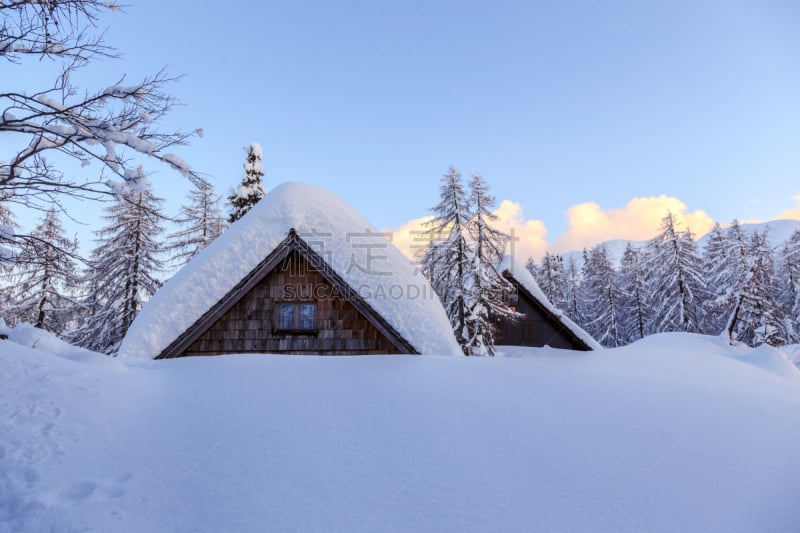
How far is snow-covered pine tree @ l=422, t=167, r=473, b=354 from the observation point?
18.1 meters

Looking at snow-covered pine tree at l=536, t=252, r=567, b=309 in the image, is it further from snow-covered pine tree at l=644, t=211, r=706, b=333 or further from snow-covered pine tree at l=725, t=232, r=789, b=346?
snow-covered pine tree at l=725, t=232, r=789, b=346

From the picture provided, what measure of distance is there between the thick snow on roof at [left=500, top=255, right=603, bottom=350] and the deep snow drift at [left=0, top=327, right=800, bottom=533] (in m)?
10.7

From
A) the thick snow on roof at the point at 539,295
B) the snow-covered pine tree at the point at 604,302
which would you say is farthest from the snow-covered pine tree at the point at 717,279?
the thick snow on roof at the point at 539,295

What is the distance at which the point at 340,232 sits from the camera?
1065 cm

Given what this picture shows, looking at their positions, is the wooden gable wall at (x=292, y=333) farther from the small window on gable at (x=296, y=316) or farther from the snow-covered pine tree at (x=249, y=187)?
the snow-covered pine tree at (x=249, y=187)

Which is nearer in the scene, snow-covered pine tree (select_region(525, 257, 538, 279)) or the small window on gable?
the small window on gable

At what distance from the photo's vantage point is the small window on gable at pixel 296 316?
8906 millimetres

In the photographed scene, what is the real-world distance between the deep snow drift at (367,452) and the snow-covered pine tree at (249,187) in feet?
58.8

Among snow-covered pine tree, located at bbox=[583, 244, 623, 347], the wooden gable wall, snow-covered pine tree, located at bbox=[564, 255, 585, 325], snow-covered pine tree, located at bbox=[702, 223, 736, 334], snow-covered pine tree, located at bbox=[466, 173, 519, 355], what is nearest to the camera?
the wooden gable wall

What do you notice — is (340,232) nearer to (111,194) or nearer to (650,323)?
(111,194)

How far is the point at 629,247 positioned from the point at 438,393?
1515 inches

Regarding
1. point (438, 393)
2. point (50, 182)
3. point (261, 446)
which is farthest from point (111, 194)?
point (438, 393)

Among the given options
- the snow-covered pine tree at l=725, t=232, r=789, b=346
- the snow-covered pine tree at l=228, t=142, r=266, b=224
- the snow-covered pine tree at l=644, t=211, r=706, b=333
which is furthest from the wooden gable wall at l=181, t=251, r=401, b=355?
the snow-covered pine tree at l=644, t=211, r=706, b=333

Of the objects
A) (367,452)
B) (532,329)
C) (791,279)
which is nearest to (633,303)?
(791,279)
